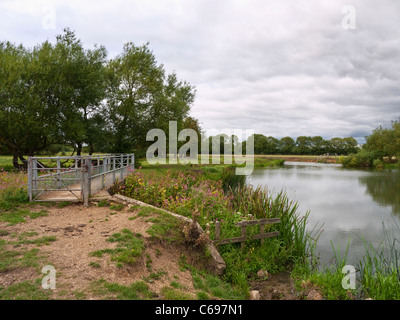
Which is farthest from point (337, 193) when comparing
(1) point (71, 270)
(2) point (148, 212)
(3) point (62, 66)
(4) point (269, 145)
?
(4) point (269, 145)

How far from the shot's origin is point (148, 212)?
328 inches

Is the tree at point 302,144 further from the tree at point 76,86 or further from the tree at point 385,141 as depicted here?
the tree at point 76,86

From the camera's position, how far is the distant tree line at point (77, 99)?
1823cm

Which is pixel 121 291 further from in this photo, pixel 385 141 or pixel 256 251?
pixel 385 141

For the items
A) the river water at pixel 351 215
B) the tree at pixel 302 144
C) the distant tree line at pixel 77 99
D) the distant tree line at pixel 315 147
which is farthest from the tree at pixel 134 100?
the tree at pixel 302 144

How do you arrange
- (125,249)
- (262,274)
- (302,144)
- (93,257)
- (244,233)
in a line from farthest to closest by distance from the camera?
1. (302,144)
2. (244,233)
3. (262,274)
4. (125,249)
5. (93,257)

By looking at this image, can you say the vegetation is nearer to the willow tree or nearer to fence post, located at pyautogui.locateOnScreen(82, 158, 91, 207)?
the willow tree

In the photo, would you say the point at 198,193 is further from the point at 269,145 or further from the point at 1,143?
the point at 269,145

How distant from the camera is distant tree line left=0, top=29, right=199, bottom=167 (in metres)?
18.2

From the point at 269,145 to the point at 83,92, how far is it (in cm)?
9855

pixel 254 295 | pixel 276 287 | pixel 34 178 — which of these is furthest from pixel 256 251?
pixel 34 178

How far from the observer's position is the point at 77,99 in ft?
Answer: 70.3

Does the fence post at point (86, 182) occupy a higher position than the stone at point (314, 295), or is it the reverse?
the fence post at point (86, 182)

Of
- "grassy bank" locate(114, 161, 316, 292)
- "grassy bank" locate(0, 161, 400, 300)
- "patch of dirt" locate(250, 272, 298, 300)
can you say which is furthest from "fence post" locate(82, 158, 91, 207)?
"patch of dirt" locate(250, 272, 298, 300)
